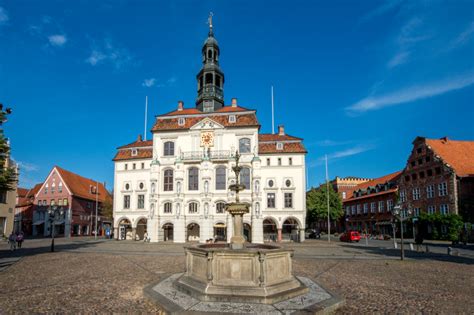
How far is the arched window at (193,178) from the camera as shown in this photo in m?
43.0

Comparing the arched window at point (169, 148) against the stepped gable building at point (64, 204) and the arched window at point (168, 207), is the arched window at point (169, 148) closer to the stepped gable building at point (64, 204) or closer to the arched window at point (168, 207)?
the arched window at point (168, 207)

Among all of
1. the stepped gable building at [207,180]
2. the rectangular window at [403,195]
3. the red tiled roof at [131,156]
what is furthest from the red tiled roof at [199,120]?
the rectangular window at [403,195]

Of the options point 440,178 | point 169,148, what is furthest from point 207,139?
point 440,178

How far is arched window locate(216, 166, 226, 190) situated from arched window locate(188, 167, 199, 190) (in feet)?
9.15

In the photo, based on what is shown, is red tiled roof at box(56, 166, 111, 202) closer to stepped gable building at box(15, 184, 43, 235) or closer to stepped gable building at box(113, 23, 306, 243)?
stepped gable building at box(15, 184, 43, 235)

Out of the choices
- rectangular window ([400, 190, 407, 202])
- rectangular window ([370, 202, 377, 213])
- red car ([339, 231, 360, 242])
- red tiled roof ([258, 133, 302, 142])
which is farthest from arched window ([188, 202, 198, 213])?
rectangular window ([370, 202, 377, 213])

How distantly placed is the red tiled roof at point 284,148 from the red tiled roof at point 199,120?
3.42 meters

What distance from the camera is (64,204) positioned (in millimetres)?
55906

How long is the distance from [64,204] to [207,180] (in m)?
30.7

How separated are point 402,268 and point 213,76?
3752 centimetres

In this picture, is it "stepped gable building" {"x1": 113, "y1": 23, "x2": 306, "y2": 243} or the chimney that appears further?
the chimney

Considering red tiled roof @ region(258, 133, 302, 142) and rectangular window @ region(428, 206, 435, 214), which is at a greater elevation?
red tiled roof @ region(258, 133, 302, 142)

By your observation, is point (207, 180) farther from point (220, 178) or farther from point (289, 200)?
point (289, 200)

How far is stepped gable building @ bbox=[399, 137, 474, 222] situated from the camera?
4138cm
